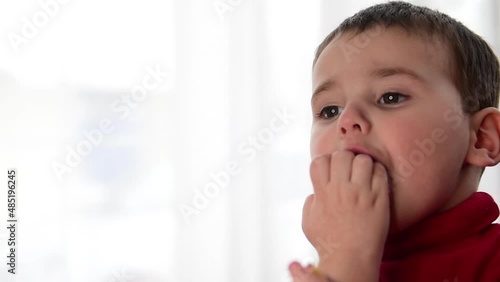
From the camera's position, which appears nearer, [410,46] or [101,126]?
[410,46]

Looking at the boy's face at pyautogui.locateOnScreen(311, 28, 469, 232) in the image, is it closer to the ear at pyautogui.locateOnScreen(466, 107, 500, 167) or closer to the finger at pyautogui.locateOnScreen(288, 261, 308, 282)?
the ear at pyautogui.locateOnScreen(466, 107, 500, 167)

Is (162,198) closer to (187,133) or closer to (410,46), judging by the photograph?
(187,133)

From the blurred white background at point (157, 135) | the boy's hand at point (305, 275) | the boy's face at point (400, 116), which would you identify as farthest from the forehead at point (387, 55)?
the blurred white background at point (157, 135)

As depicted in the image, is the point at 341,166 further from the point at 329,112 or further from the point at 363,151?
the point at 329,112

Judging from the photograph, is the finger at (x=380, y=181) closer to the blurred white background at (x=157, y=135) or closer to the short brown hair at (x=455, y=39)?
the short brown hair at (x=455, y=39)

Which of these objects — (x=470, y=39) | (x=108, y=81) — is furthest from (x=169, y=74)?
(x=470, y=39)

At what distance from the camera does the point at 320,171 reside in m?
0.80

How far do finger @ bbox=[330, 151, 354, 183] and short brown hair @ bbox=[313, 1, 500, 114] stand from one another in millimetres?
221

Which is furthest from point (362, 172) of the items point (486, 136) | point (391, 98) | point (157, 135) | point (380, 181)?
point (157, 135)

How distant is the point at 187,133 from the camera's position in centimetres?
174

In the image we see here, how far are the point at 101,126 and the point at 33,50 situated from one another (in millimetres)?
257

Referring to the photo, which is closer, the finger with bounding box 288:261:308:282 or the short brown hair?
the finger with bounding box 288:261:308:282

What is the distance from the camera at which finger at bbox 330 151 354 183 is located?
30.6 inches

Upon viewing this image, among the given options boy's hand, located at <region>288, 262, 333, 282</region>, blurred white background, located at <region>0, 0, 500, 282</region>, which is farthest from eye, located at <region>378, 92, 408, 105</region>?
blurred white background, located at <region>0, 0, 500, 282</region>
